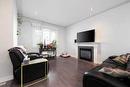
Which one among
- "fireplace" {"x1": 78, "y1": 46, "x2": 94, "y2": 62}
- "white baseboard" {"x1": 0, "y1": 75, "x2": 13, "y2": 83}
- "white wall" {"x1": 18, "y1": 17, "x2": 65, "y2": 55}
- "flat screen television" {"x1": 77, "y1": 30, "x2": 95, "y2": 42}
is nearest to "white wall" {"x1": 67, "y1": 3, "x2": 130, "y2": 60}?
"flat screen television" {"x1": 77, "y1": 30, "x2": 95, "y2": 42}

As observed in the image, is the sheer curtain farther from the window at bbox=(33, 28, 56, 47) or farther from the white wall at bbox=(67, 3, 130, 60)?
the white wall at bbox=(67, 3, 130, 60)

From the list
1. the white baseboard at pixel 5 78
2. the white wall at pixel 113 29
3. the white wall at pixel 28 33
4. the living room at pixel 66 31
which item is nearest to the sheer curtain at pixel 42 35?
the living room at pixel 66 31

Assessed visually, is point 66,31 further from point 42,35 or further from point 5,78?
point 5,78

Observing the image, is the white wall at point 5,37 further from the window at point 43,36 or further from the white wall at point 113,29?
the white wall at point 113,29

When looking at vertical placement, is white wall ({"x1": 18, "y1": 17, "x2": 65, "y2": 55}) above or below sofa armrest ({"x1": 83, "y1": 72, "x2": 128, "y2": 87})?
above

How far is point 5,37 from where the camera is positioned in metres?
2.23

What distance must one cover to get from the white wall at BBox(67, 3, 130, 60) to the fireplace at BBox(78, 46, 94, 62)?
594mm

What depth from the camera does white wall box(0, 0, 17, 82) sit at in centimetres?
219

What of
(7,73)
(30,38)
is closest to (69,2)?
(7,73)

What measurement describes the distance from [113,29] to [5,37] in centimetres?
397

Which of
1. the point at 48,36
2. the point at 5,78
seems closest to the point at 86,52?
the point at 48,36

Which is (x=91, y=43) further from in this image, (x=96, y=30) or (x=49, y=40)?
(x=49, y=40)

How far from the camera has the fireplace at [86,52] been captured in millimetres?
4498

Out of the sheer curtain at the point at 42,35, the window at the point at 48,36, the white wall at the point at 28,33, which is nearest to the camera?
the white wall at the point at 28,33
